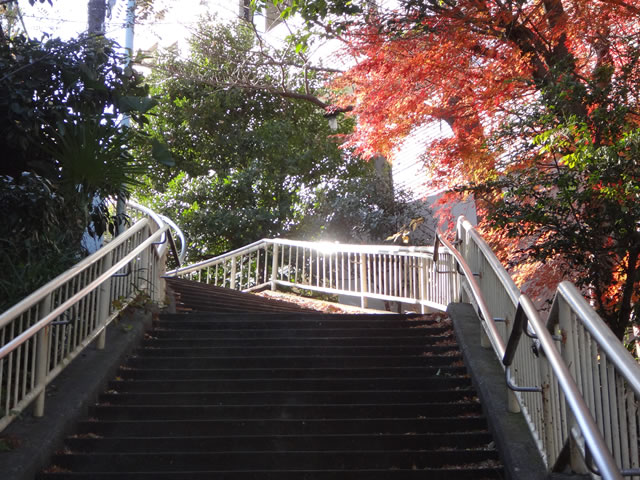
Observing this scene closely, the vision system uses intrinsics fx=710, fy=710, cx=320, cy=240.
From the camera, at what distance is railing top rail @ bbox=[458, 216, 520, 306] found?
4426 mm

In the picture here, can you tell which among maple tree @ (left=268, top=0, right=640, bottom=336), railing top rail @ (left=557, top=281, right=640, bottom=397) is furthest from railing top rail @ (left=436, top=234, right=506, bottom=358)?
railing top rail @ (left=557, top=281, right=640, bottom=397)

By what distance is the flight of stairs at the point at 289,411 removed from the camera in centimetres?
445

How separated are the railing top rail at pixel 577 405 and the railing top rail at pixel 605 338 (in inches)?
7.6

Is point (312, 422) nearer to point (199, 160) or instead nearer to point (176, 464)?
point (176, 464)

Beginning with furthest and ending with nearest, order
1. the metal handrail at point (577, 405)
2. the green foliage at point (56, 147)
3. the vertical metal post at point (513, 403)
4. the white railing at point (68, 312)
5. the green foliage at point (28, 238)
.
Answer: the green foliage at point (56, 147) < the green foliage at point (28, 238) < the vertical metal post at point (513, 403) < the white railing at point (68, 312) < the metal handrail at point (577, 405)

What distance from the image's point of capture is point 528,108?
23.1ft

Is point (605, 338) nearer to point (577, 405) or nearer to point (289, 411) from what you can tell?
point (577, 405)

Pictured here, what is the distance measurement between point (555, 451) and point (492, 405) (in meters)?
1.10

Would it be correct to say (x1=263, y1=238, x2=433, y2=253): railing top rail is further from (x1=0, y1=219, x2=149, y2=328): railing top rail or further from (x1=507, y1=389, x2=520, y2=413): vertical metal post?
(x1=507, y1=389, x2=520, y2=413): vertical metal post

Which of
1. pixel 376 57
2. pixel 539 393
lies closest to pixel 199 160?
pixel 376 57

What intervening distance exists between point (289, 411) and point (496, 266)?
1.84 m

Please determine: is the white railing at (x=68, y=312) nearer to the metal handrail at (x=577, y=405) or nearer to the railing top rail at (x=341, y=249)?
the metal handrail at (x=577, y=405)

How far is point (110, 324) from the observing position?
656cm

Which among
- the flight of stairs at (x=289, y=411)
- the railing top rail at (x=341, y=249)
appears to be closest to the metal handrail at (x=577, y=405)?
the flight of stairs at (x=289, y=411)
